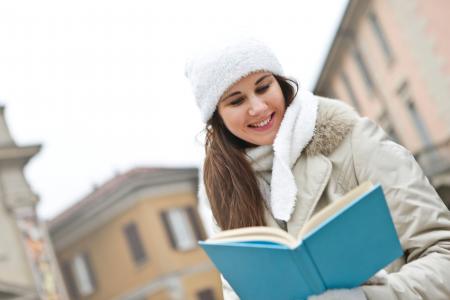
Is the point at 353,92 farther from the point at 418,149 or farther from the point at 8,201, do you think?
the point at 8,201

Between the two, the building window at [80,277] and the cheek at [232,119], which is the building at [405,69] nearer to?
the building window at [80,277]

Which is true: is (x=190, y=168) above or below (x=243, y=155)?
above

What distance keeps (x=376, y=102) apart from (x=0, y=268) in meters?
14.4

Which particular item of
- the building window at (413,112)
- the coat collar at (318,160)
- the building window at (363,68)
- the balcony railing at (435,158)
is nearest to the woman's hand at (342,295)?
the coat collar at (318,160)

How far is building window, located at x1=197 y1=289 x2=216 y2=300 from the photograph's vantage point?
27.3 metres

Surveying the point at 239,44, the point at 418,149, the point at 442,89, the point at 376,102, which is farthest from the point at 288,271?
the point at 376,102

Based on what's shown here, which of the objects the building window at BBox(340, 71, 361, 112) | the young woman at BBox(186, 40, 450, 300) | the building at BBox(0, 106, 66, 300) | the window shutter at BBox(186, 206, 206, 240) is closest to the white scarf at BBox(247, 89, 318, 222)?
the young woman at BBox(186, 40, 450, 300)

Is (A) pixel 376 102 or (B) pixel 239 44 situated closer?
(B) pixel 239 44

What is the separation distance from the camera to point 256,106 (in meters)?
2.49

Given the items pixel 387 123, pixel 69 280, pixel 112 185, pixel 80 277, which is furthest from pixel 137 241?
pixel 387 123

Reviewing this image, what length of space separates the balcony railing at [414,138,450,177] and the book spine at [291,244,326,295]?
19.6 m

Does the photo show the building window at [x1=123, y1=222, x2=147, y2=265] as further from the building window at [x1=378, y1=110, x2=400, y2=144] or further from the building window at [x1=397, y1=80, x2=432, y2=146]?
the building window at [x1=397, y1=80, x2=432, y2=146]

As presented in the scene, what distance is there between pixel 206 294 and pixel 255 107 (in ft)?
84.1

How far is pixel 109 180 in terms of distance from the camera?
28828 mm
